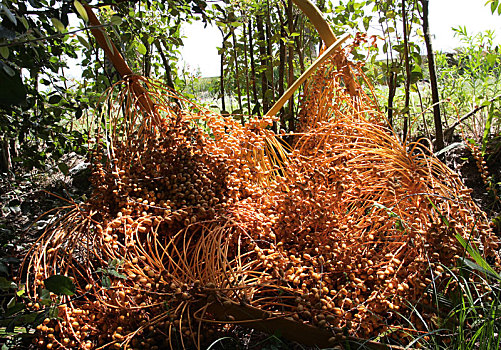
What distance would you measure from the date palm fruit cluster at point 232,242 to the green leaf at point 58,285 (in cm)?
7

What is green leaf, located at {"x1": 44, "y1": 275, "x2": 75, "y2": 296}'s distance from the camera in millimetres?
809

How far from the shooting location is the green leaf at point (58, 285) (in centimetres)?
81

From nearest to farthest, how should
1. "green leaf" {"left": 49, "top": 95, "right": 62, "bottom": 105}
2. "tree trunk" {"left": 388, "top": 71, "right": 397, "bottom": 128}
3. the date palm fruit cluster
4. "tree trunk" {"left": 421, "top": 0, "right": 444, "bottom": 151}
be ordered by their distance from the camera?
the date palm fruit cluster
"green leaf" {"left": 49, "top": 95, "right": 62, "bottom": 105}
"tree trunk" {"left": 421, "top": 0, "right": 444, "bottom": 151}
"tree trunk" {"left": 388, "top": 71, "right": 397, "bottom": 128}

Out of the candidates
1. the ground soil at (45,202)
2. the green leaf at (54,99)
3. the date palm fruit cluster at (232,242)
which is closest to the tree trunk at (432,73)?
the ground soil at (45,202)

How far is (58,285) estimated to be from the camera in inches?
32.1

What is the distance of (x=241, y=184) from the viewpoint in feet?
4.31

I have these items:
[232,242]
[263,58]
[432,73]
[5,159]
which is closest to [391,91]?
[432,73]

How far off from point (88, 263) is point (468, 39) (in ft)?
9.79

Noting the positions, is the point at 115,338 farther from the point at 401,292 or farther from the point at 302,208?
the point at 401,292

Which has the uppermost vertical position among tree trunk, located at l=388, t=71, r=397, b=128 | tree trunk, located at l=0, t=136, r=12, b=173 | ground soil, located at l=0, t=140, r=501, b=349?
tree trunk, located at l=388, t=71, r=397, b=128

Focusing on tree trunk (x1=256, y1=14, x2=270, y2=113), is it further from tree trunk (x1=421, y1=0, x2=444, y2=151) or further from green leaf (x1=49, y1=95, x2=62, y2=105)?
green leaf (x1=49, y1=95, x2=62, y2=105)

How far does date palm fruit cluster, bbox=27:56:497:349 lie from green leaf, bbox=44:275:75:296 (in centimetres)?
7

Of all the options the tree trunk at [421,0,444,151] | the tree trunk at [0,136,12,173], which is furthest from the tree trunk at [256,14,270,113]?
the tree trunk at [0,136,12,173]

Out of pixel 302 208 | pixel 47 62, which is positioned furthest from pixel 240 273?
pixel 47 62
